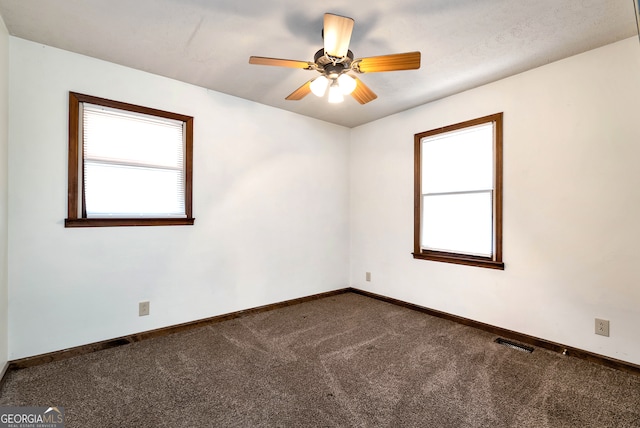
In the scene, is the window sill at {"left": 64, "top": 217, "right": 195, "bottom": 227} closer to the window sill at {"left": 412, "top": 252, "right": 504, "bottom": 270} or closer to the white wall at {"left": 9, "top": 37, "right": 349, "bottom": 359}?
the white wall at {"left": 9, "top": 37, "right": 349, "bottom": 359}

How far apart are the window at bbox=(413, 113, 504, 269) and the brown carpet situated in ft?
3.02

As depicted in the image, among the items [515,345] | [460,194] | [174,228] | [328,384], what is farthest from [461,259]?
[174,228]

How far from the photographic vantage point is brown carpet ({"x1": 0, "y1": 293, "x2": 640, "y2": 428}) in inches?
68.2

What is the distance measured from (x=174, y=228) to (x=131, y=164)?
28.1 inches

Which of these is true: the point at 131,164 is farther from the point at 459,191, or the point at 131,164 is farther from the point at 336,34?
the point at 459,191

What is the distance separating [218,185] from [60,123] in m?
1.39

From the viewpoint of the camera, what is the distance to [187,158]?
10.1ft

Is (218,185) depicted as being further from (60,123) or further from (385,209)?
(385,209)

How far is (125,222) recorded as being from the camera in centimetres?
270

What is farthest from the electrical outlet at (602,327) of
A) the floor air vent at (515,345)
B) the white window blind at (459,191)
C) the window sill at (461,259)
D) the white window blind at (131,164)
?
the white window blind at (131,164)

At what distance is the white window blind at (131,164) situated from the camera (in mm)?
2580

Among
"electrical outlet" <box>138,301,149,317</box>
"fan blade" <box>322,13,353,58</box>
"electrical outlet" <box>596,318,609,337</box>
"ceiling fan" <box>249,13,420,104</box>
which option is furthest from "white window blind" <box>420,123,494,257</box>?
"electrical outlet" <box>138,301,149,317</box>

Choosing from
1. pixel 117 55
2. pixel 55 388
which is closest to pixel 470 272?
pixel 55 388

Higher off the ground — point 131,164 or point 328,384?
point 131,164
